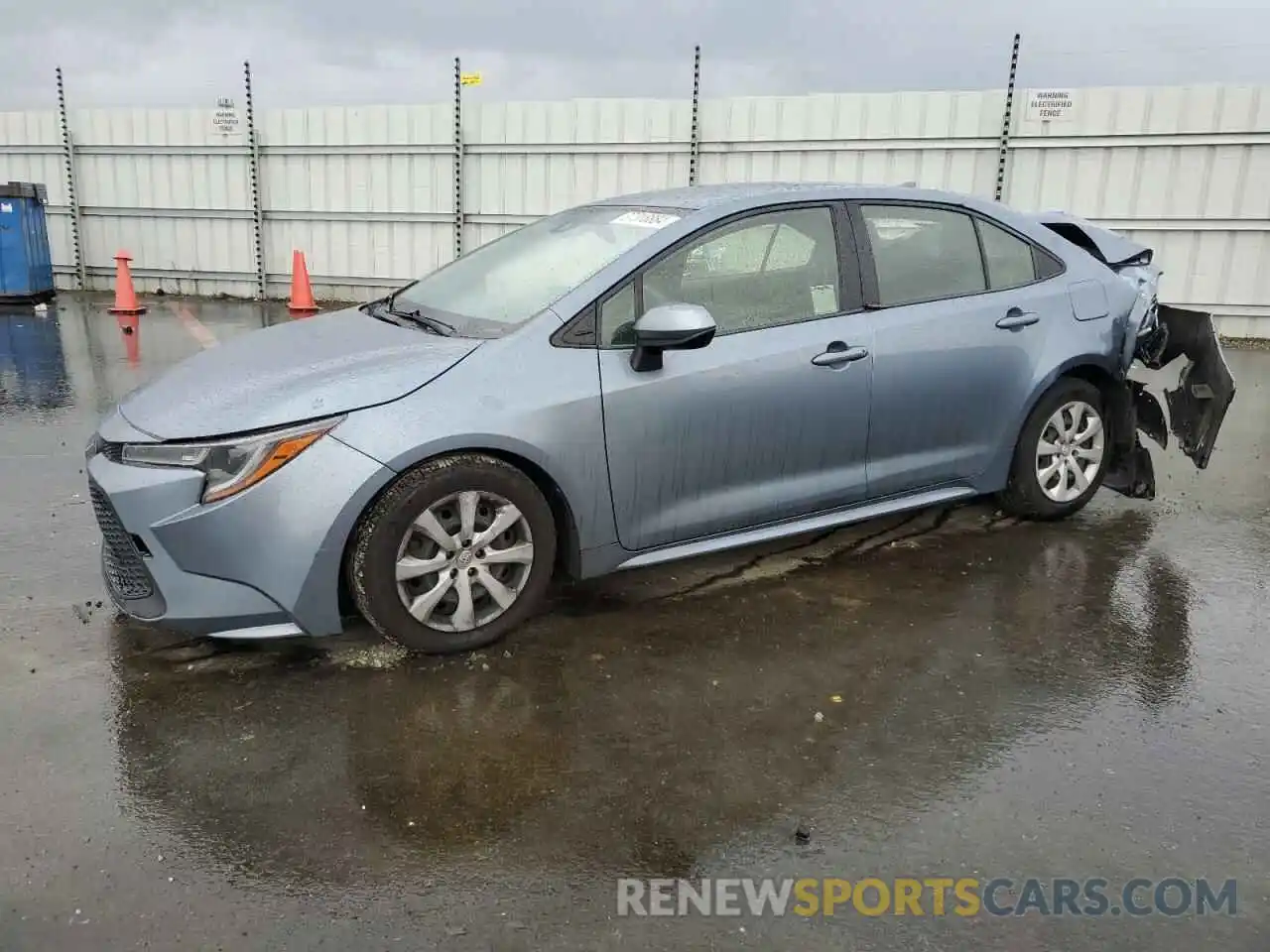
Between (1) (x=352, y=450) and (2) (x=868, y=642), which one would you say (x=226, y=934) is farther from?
(2) (x=868, y=642)

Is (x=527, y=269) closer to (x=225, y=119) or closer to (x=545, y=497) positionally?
(x=545, y=497)

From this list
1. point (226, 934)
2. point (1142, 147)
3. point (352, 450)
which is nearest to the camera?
point (226, 934)

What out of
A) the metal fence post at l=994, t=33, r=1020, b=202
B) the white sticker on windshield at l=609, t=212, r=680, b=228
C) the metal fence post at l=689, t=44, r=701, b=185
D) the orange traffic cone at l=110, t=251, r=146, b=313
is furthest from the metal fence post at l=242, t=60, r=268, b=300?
the white sticker on windshield at l=609, t=212, r=680, b=228

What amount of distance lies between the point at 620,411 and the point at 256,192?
1108cm

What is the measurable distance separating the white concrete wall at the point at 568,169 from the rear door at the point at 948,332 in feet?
22.1

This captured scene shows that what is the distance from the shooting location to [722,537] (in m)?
3.91

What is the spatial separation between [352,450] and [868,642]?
187 cm

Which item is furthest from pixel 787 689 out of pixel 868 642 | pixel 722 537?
pixel 722 537

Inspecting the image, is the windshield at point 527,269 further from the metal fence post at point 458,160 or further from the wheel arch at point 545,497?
the metal fence post at point 458,160

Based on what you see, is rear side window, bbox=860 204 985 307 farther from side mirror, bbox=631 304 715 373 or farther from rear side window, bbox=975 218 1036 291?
side mirror, bbox=631 304 715 373

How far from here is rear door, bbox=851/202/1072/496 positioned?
417 cm

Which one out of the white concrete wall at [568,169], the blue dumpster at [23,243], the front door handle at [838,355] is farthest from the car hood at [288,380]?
the blue dumpster at [23,243]

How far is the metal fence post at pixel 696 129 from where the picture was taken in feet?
36.9

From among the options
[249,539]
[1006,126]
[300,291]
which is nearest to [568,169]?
[300,291]
